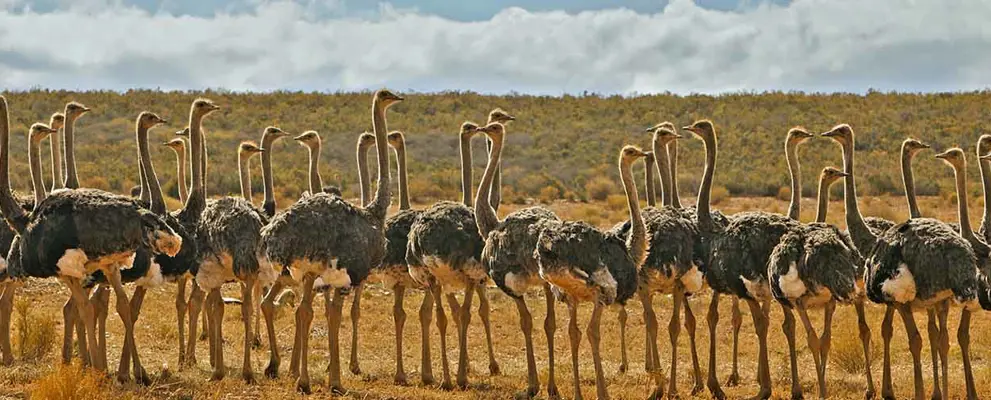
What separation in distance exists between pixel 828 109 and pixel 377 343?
36.1 meters

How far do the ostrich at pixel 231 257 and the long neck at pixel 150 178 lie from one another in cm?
36

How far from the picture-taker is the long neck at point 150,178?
10.5m

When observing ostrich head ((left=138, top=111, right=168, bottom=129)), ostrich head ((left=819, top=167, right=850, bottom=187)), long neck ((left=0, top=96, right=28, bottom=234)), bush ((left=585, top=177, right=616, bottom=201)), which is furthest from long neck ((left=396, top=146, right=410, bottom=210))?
bush ((left=585, top=177, right=616, bottom=201))

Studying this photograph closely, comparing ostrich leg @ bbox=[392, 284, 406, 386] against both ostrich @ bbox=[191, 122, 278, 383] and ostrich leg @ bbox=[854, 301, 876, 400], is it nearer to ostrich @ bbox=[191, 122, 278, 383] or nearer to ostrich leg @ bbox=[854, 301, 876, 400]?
ostrich @ bbox=[191, 122, 278, 383]

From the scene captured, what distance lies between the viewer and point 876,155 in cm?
3881

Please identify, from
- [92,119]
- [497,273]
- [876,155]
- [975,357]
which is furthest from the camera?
[92,119]

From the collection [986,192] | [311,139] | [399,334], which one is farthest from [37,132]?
[986,192]

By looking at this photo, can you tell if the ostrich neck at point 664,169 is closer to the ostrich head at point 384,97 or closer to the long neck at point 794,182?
the long neck at point 794,182

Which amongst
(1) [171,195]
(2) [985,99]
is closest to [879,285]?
(1) [171,195]

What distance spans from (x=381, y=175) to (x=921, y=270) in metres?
4.32

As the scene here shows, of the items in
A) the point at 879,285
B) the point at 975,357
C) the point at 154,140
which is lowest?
the point at 975,357

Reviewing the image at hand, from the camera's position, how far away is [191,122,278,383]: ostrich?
33.6 ft

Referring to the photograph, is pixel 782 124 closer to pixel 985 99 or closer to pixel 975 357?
pixel 985 99

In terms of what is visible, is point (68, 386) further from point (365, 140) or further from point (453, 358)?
point (453, 358)
